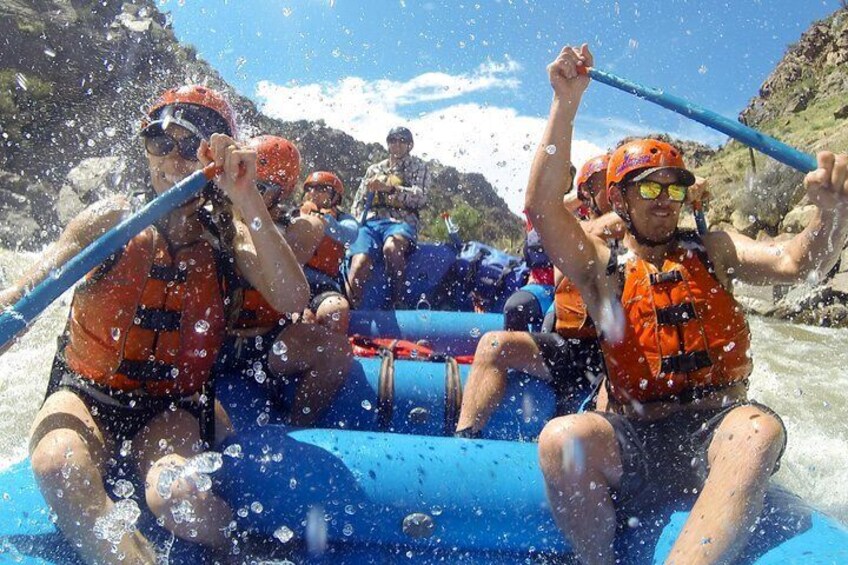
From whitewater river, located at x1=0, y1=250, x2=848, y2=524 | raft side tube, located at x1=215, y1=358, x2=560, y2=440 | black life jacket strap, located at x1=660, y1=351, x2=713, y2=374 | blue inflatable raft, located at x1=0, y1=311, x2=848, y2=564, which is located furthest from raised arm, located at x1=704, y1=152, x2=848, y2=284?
whitewater river, located at x1=0, y1=250, x2=848, y2=524

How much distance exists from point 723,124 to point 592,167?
1.66 meters

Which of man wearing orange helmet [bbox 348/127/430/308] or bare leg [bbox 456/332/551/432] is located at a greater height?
man wearing orange helmet [bbox 348/127/430/308]

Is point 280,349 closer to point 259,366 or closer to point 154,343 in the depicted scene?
point 259,366

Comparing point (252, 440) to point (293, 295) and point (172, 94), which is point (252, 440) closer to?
point (293, 295)

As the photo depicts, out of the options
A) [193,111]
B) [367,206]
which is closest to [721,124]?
[193,111]

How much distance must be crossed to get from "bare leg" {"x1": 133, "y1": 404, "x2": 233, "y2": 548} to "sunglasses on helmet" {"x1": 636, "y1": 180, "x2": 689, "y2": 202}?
6.41ft

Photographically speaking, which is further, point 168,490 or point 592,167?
point 592,167

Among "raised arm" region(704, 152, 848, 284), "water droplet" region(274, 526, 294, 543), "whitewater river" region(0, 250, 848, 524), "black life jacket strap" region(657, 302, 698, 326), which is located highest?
"raised arm" region(704, 152, 848, 284)

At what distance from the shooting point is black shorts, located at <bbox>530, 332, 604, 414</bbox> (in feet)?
11.6

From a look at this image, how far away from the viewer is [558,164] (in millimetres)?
2498

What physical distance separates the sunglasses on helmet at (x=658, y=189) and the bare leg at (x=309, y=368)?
168 centimetres

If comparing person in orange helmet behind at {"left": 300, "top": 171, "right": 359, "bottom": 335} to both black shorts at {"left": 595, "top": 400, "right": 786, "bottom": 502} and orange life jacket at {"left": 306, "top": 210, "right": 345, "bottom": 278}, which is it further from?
black shorts at {"left": 595, "top": 400, "right": 786, "bottom": 502}

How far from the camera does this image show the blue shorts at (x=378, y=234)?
673cm

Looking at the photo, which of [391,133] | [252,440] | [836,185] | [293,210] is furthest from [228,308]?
[391,133]
